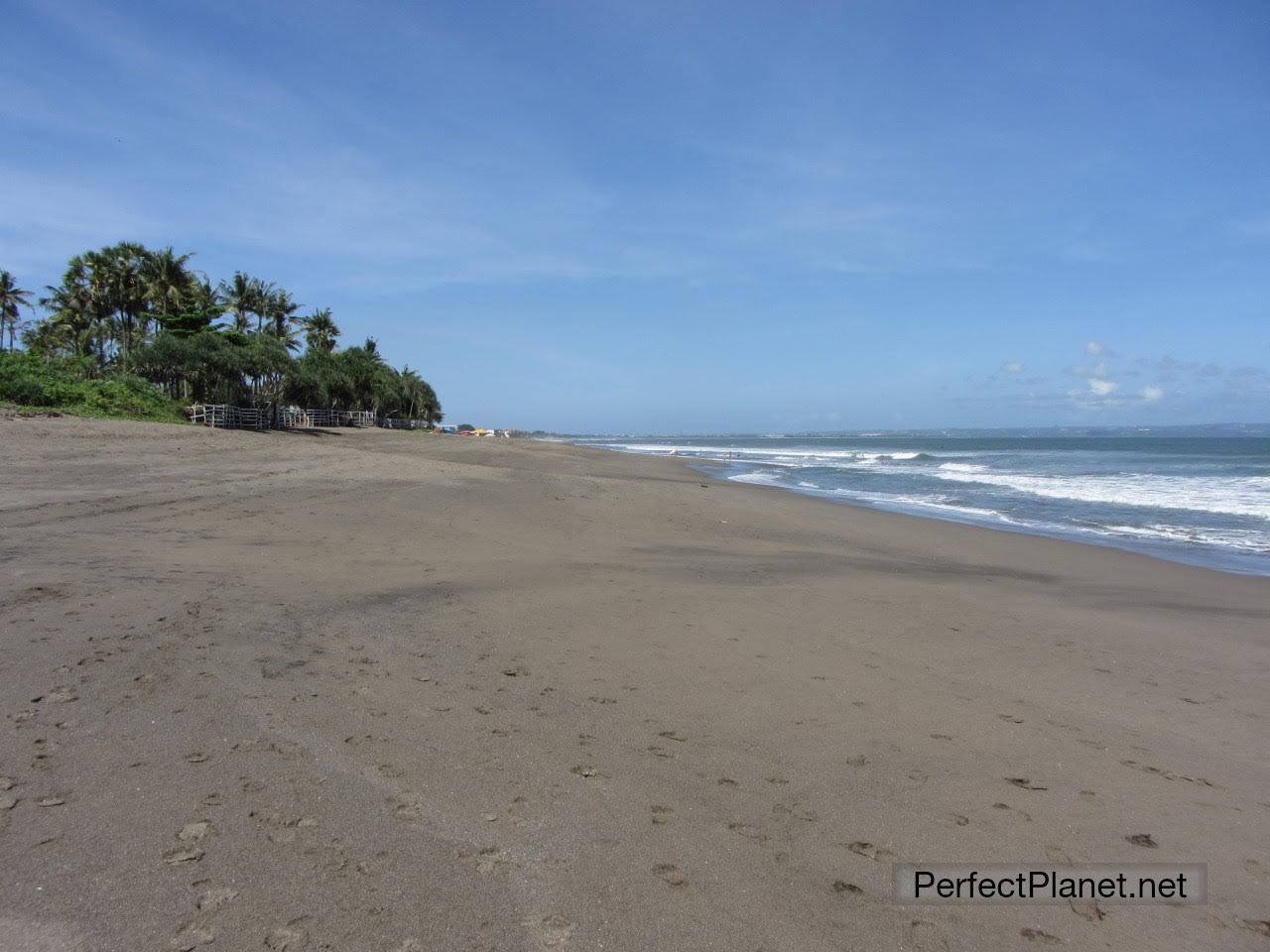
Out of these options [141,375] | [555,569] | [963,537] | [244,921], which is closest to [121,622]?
[244,921]

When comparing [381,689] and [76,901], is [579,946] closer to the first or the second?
[76,901]

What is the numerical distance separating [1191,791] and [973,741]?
1047 millimetres

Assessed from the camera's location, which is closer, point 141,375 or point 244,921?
point 244,921

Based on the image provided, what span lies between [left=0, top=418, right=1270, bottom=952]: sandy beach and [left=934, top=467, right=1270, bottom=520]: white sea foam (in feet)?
48.9

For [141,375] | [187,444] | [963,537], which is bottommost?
[963,537]

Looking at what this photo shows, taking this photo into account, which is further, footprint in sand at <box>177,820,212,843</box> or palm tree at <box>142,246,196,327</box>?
palm tree at <box>142,246,196,327</box>

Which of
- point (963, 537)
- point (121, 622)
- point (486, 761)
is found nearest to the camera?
point (486, 761)

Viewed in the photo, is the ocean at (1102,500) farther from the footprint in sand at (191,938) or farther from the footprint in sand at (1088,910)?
the footprint in sand at (191,938)

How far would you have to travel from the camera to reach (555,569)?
8742mm

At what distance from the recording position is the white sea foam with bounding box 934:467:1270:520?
798 inches

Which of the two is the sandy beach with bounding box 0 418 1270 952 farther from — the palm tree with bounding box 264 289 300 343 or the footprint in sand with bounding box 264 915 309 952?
the palm tree with bounding box 264 289 300 343

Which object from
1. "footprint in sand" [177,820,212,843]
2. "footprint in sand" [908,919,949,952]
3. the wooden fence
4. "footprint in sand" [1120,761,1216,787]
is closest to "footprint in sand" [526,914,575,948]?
"footprint in sand" [908,919,949,952]

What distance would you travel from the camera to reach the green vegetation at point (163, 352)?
2956cm

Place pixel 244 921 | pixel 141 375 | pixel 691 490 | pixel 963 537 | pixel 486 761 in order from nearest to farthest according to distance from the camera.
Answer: pixel 244 921, pixel 486 761, pixel 963 537, pixel 691 490, pixel 141 375
